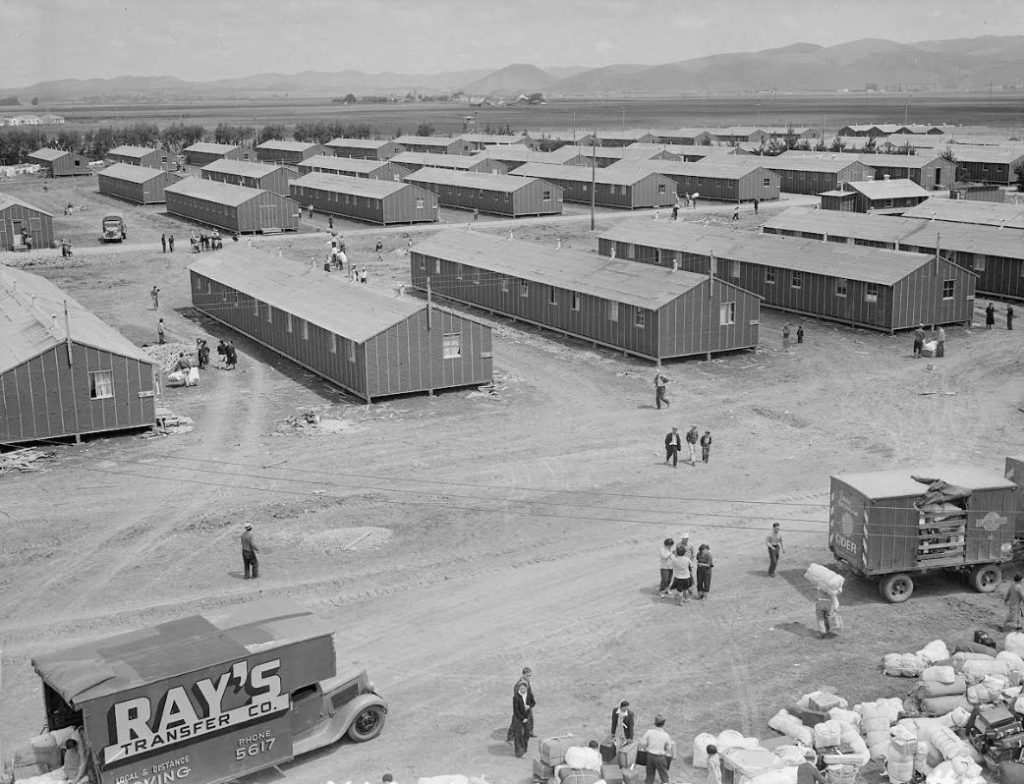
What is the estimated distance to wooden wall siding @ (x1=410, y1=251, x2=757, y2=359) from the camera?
4900 cm

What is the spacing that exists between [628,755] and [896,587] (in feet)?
34.2

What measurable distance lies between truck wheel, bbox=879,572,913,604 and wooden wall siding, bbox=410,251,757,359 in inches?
924

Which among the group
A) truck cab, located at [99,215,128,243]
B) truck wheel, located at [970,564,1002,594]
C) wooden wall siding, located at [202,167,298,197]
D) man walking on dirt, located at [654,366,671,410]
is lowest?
truck wheel, located at [970,564,1002,594]

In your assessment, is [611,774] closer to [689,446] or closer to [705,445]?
[705,445]

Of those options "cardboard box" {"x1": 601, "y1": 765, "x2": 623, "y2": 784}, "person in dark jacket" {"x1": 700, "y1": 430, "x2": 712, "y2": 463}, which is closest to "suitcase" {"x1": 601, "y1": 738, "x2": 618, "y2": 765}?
"cardboard box" {"x1": 601, "y1": 765, "x2": 623, "y2": 784}

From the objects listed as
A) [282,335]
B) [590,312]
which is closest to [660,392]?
[590,312]

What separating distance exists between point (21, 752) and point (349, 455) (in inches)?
730

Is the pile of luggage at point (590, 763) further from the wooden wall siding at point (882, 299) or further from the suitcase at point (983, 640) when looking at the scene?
the wooden wall siding at point (882, 299)

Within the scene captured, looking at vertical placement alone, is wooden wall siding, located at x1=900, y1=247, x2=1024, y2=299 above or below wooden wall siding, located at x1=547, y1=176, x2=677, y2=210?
below

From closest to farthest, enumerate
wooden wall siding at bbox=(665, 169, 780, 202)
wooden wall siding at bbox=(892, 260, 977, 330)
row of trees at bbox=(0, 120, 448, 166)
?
wooden wall siding at bbox=(892, 260, 977, 330)
wooden wall siding at bbox=(665, 169, 780, 202)
row of trees at bbox=(0, 120, 448, 166)

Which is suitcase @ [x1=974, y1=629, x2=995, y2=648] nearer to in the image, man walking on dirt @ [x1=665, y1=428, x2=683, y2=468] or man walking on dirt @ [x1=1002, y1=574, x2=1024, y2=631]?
man walking on dirt @ [x1=1002, y1=574, x2=1024, y2=631]

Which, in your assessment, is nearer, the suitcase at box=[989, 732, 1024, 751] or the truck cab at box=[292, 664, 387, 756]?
the suitcase at box=[989, 732, 1024, 751]

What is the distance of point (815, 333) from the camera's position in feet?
182

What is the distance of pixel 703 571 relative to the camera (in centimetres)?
2597
